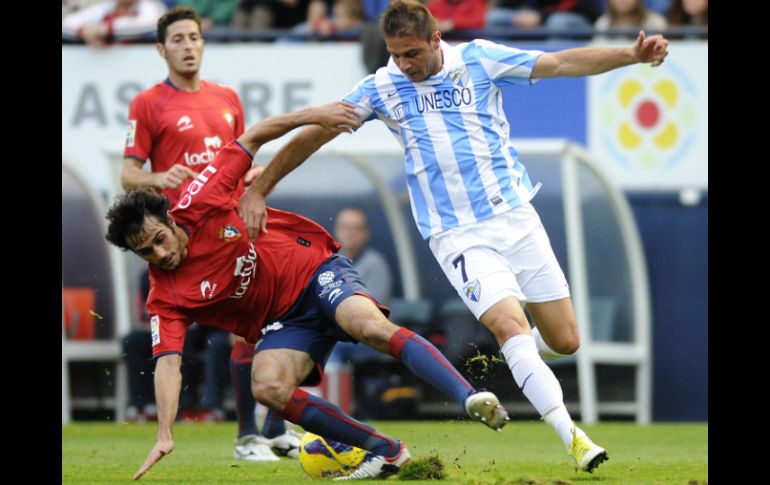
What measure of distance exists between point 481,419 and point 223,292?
1680 mm

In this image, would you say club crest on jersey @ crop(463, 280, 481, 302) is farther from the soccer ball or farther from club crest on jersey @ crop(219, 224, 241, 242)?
club crest on jersey @ crop(219, 224, 241, 242)

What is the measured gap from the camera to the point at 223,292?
724 centimetres

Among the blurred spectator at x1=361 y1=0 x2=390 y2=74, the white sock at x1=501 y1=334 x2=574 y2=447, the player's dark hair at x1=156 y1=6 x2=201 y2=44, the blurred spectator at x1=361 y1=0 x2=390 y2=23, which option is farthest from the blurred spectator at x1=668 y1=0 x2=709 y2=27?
the white sock at x1=501 y1=334 x2=574 y2=447

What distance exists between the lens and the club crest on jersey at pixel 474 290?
23.4ft

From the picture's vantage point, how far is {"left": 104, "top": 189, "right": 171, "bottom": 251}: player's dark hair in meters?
6.80

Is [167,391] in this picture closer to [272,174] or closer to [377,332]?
[377,332]

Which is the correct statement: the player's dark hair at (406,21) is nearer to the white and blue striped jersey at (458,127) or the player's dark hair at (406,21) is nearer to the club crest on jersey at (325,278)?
the white and blue striped jersey at (458,127)

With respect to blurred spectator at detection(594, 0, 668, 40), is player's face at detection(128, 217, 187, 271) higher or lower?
lower

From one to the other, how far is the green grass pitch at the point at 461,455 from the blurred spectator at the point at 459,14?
364cm

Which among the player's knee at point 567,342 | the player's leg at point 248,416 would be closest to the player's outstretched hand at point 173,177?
the player's leg at point 248,416

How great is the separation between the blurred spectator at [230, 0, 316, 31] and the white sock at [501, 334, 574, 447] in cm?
757

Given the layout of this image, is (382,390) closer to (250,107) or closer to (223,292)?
(250,107)

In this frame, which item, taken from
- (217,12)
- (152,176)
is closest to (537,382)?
(152,176)

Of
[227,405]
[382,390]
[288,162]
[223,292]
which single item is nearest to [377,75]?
[288,162]
